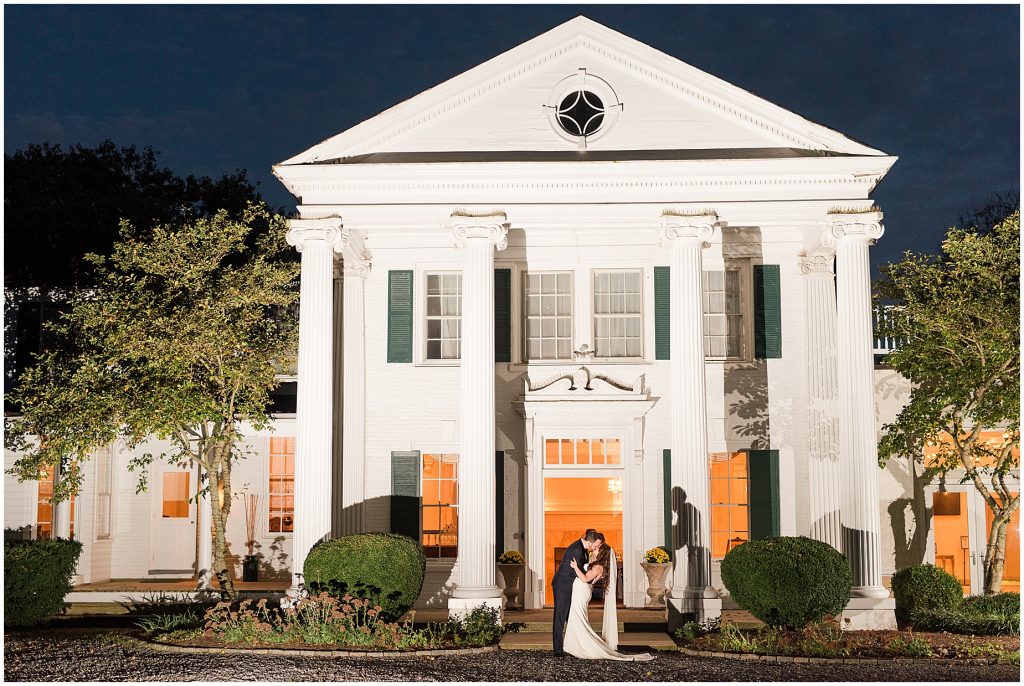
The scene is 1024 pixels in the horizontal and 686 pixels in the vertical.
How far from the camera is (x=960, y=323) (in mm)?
18484

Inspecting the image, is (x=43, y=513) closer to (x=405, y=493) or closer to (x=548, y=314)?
(x=405, y=493)

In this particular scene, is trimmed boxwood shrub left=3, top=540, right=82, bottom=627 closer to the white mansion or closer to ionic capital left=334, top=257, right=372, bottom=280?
the white mansion

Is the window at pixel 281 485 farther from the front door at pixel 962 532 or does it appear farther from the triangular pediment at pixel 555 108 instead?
the front door at pixel 962 532

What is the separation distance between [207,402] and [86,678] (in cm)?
665

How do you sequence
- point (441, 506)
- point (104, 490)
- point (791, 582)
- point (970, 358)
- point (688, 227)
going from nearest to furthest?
1. point (791, 582)
2. point (688, 227)
3. point (970, 358)
4. point (441, 506)
5. point (104, 490)

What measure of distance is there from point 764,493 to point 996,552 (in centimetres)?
385

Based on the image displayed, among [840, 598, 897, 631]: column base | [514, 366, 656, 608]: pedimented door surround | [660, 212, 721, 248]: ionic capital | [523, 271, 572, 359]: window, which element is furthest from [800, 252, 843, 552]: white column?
[523, 271, 572, 359]: window

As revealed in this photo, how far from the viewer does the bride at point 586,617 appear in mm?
13695

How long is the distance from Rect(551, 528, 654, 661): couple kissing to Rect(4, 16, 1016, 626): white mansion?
2.59 meters

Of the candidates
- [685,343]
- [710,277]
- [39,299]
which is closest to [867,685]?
[685,343]

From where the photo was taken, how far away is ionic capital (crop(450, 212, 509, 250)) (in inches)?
668

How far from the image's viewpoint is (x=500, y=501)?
19203mm

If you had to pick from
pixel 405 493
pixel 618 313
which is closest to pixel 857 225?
pixel 618 313

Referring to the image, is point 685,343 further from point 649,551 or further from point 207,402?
point 207,402
